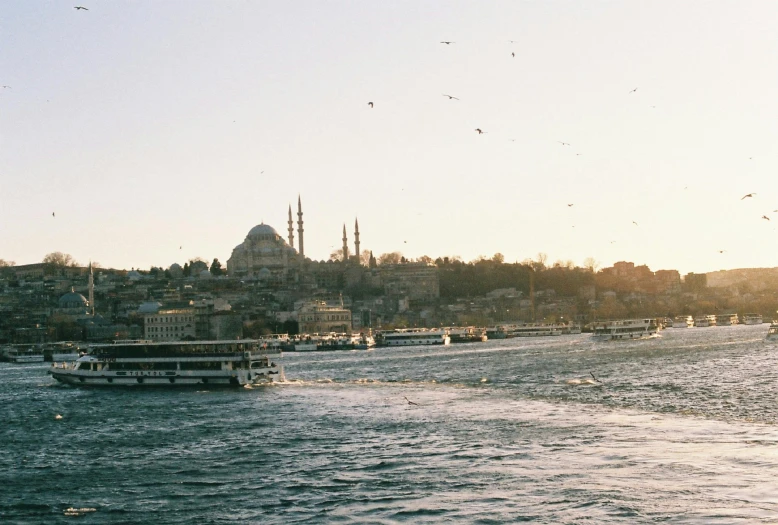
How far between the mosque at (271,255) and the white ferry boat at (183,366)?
9594cm

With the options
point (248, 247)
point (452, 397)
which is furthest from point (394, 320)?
point (452, 397)

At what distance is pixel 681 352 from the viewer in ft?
171

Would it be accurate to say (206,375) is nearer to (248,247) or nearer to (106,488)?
(106,488)

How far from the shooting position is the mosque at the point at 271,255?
461 feet

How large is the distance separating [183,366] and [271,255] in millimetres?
106094

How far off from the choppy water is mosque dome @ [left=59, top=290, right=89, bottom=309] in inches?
3068

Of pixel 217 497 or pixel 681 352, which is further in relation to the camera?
pixel 681 352

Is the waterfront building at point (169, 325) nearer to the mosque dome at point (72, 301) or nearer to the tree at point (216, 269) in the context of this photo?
the mosque dome at point (72, 301)

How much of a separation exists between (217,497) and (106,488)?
2.23 metres

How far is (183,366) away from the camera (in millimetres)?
38156

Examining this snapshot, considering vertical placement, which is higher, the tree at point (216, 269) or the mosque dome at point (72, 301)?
the tree at point (216, 269)

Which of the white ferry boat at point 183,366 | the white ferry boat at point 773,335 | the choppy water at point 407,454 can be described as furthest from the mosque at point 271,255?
the choppy water at point 407,454

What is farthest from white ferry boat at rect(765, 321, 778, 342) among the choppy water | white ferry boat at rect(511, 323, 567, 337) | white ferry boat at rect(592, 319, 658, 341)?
white ferry boat at rect(511, 323, 567, 337)

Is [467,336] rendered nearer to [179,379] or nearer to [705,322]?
[705,322]
